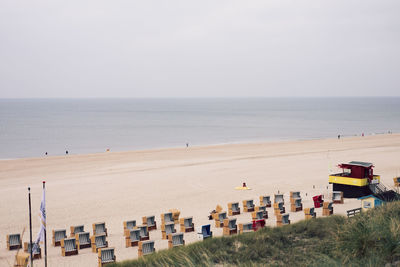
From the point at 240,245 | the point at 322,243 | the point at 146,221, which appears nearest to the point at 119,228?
the point at 146,221

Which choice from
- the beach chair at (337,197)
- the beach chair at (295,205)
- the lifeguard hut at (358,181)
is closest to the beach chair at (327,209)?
the beach chair at (295,205)

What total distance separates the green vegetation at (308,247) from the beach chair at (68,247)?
3.65 m

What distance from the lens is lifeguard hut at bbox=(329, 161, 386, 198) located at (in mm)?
19375

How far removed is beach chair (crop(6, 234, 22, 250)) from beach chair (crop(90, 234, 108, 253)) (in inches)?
92.9

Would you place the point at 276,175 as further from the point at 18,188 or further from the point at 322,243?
the point at 322,243

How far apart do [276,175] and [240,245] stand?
1730 cm

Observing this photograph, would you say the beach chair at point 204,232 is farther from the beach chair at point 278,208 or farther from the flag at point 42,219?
the flag at point 42,219

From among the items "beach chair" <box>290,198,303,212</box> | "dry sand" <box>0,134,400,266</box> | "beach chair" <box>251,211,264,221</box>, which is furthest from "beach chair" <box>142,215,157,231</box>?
"beach chair" <box>290,198,303,212</box>

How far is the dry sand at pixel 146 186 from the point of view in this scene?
17.0 metres

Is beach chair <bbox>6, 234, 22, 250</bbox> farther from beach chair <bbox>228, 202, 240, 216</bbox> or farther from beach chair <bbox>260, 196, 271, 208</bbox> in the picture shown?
beach chair <bbox>260, 196, 271, 208</bbox>

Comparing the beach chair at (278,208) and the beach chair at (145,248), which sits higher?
the beach chair at (278,208)

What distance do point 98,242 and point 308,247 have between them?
638 cm

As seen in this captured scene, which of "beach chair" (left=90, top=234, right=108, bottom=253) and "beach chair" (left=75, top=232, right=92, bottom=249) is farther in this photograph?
"beach chair" (left=75, top=232, right=92, bottom=249)

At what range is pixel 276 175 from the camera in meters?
26.9
